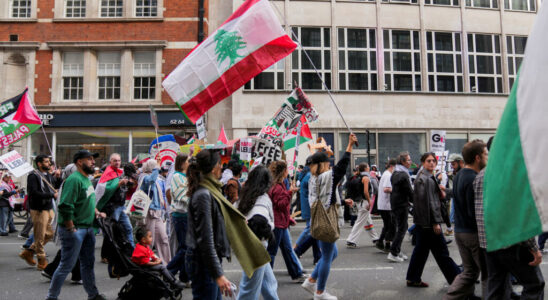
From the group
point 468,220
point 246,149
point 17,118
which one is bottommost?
point 468,220

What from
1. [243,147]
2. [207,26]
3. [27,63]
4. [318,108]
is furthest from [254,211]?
[27,63]

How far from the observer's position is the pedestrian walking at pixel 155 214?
6.93 meters

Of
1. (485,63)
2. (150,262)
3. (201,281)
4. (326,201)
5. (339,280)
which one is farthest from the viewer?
(485,63)

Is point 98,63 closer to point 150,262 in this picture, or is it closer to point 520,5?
point 150,262

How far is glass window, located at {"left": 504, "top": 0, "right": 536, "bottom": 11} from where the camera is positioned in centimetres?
2336

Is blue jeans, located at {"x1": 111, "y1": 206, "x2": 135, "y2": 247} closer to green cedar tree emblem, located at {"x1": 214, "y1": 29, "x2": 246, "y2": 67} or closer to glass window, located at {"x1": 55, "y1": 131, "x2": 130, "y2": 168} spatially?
green cedar tree emblem, located at {"x1": 214, "y1": 29, "x2": 246, "y2": 67}

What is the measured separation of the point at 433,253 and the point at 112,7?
64.7 feet

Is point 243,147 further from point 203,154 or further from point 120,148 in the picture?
point 120,148

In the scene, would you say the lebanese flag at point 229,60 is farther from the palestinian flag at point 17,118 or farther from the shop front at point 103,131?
the shop front at point 103,131

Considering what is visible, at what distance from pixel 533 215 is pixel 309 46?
68.3 feet

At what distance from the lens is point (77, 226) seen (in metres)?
5.27

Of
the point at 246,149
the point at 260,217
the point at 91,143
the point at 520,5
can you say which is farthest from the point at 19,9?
the point at 520,5

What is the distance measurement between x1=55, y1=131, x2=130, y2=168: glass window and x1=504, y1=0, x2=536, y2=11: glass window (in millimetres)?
20943

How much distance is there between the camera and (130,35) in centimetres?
2050
